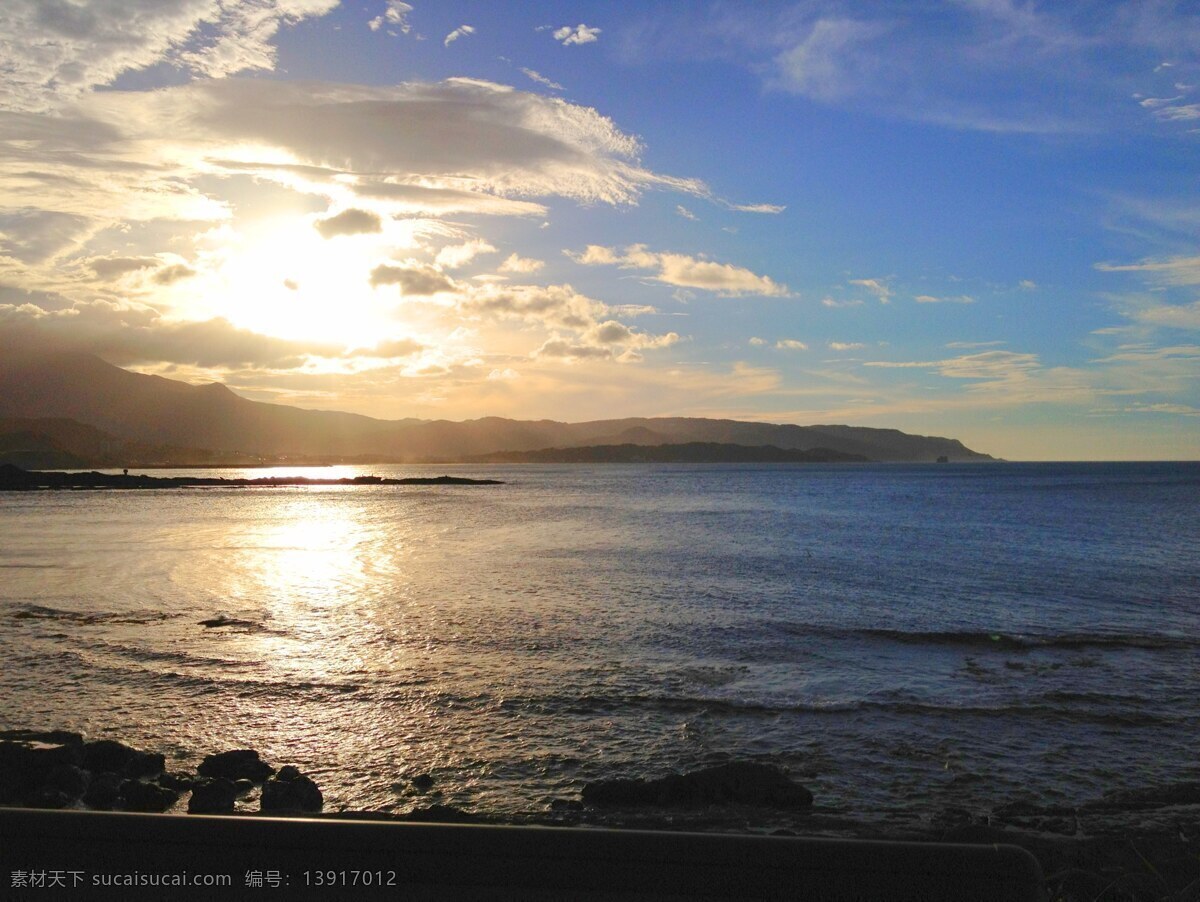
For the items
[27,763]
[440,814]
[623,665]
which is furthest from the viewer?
[623,665]

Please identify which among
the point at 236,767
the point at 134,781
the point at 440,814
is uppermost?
the point at 440,814

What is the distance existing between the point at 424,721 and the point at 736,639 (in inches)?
365

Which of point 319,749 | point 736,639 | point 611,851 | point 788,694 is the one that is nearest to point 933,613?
point 736,639

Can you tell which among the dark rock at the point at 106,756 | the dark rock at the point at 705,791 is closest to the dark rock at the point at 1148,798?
the dark rock at the point at 705,791

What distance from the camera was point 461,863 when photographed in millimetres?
2209

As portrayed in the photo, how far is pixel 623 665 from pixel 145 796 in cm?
970

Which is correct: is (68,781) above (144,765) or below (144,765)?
above

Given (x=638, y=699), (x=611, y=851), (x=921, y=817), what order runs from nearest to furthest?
(x=611, y=851) < (x=921, y=817) < (x=638, y=699)

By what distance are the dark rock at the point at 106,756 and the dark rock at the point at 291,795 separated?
2.49m

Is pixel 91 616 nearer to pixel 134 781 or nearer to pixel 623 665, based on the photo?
pixel 134 781

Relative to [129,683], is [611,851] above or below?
above

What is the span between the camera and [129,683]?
16.0 metres

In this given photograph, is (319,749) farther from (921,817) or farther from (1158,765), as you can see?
(1158,765)

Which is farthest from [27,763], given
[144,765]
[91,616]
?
[91,616]
